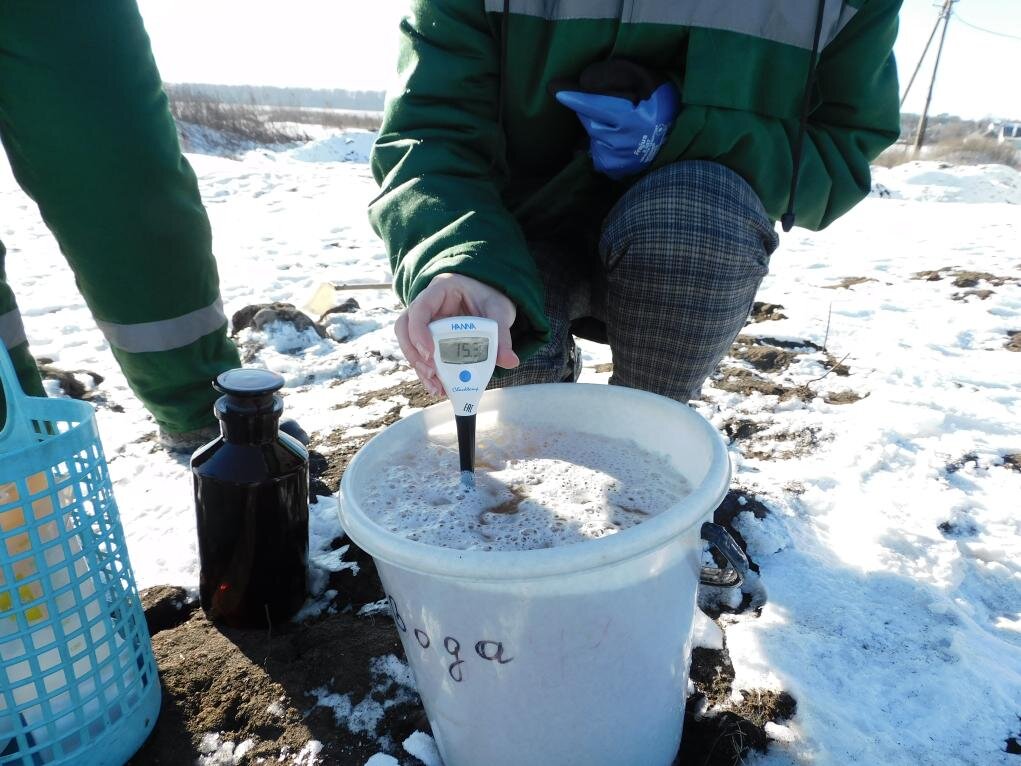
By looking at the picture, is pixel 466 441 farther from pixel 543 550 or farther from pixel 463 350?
pixel 543 550

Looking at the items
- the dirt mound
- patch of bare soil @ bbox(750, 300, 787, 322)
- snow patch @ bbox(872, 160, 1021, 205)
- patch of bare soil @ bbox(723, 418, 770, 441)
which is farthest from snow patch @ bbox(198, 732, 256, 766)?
snow patch @ bbox(872, 160, 1021, 205)

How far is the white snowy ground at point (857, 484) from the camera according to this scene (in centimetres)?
91

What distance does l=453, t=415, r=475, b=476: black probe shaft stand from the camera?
841 mm

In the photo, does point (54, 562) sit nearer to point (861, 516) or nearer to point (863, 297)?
point (861, 516)

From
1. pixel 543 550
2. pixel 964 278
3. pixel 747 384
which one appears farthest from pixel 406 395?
pixel 964 278

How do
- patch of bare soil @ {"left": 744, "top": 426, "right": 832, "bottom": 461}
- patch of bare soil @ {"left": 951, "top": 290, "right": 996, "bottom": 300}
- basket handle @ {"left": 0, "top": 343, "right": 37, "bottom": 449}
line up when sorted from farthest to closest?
patch of bare soil @ {"left": 951, "top": 290, "right": 996, "bottom": 300}, patch of bare soil @ {"left": 744, "top": 426, "right": 832, "bottom": 461}, basket handle @ {"left": 0, "top": 343, "right": 37, "bottom": 449}

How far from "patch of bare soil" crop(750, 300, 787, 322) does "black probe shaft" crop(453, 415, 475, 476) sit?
70.4 inches

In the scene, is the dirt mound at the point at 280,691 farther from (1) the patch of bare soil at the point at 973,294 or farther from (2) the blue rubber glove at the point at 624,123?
(1) the patch of bare soil at the point at 973,294

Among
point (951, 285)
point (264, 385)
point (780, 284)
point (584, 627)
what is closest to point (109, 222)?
point (264, 385)

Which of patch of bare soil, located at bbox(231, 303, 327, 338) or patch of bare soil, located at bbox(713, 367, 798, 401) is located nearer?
patch of bare soil, located at bbox(713, 367, 798, 401)

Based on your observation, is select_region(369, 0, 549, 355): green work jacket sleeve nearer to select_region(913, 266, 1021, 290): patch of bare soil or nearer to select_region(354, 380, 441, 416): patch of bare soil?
select_region(354, 380, 441, 416): patch of bare soil

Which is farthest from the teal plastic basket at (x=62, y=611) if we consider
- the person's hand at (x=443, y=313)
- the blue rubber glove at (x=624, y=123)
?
the blue rubber glove at (x=624, y=123)

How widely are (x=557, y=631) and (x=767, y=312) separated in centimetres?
207

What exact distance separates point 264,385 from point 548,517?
490mm
